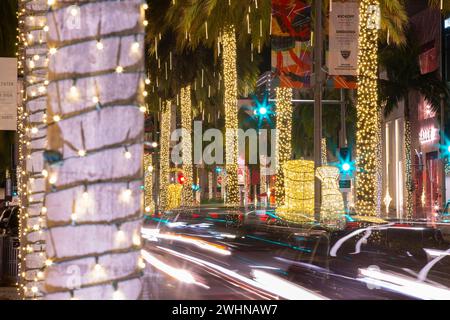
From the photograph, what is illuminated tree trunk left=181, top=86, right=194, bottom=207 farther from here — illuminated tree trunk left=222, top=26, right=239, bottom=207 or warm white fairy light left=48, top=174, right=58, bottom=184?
warm white fairy light left=48, top=174, right=58, bottom=184

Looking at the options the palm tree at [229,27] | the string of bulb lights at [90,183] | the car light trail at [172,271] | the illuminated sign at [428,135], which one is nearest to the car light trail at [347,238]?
the car light trail at [172,271]

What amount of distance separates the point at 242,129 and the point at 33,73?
2970 inches

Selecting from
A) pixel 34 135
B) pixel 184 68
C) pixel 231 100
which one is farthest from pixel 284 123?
pixel 34 135

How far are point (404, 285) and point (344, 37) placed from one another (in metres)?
9.95

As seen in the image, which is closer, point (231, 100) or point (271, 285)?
point (271, 285)

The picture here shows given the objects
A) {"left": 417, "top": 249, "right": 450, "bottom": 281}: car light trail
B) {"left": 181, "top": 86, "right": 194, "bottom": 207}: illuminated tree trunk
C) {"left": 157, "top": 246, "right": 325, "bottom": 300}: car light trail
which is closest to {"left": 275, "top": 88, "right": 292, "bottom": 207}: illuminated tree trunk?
{"left": 181, "top": 86, "right": 194, "bottom": 207}: illuminated tree trunk

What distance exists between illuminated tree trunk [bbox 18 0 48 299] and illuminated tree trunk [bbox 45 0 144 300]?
5.39m

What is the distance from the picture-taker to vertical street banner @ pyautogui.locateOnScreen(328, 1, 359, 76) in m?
23.0

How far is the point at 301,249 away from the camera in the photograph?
20062 millimetres

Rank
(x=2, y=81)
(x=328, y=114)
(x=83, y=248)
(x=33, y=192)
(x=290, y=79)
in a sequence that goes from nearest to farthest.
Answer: (x=83, y=248)
(x=33, y=192)
(x=2, y=81)
(x=290, y=79)
(x=328, y=114)

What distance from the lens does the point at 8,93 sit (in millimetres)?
13531

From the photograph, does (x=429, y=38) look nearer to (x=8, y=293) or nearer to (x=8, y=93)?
(x=8, y=93)
